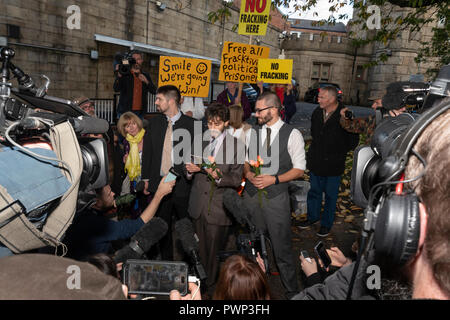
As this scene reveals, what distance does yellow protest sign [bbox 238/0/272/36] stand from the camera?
19.3ft

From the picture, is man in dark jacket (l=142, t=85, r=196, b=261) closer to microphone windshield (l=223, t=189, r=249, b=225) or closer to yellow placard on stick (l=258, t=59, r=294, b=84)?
microphone windshield (l=223, t=189, r=249, b=225)

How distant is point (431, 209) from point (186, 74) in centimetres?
546

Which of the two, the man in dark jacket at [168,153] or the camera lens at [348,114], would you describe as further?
the camera lens at [348,114]

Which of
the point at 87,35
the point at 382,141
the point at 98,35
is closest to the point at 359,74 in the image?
the point at 98,35

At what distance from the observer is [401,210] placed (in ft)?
2.71

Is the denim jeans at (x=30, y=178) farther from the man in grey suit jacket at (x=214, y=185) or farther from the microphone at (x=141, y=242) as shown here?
the man in grey suit jacket at (x=214, y=185)

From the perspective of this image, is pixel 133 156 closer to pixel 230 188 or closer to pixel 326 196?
pixel 230 188

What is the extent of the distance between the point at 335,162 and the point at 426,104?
3.39 meters

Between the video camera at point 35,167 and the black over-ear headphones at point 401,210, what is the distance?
42.7 inches

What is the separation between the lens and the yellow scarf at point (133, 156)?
172 inches

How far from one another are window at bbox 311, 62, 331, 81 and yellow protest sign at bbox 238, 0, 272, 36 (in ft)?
98.8

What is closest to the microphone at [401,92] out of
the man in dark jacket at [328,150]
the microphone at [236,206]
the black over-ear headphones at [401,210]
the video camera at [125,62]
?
the black over-ear headphones at [401,210]

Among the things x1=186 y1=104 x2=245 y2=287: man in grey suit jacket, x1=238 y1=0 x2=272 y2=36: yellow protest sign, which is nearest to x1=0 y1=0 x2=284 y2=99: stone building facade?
x1=238 y1=0 x2=272 y2=36: yellow protest sign

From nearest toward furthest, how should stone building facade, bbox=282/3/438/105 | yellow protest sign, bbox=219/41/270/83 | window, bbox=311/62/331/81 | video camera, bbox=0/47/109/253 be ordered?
video camera, bbox=0/47/109/253
yellow protest sign, bbox=219/41/270/83
stone building facade, bbox=282/3/438/105
window, bbox=311/62/331/81
